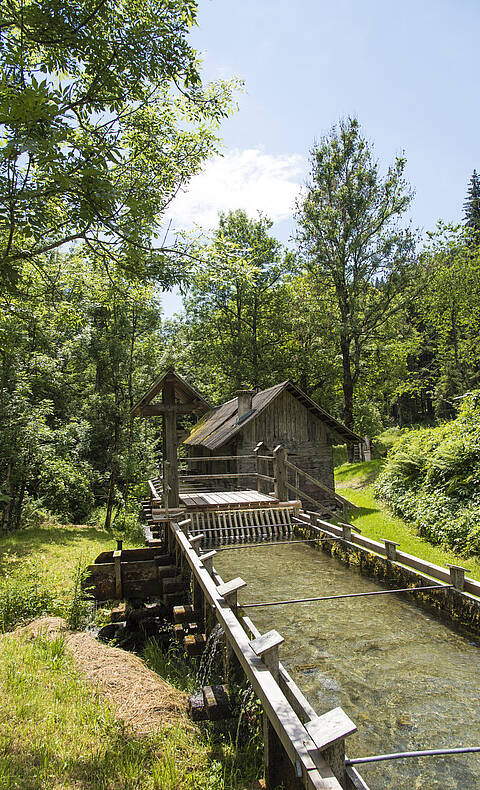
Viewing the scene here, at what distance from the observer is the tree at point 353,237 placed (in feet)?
86.1

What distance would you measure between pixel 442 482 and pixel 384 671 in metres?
8.76

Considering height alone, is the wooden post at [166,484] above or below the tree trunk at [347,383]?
below

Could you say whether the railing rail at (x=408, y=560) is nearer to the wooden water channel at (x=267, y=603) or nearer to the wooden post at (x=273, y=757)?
the wooden water channel at (x=267, y=603)

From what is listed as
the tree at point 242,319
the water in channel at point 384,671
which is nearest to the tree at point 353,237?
the tree at point 242,319

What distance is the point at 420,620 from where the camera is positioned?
7020 millimetres

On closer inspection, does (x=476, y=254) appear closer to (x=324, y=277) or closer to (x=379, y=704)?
(x=324, y=277)

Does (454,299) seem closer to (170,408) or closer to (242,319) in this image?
(242,319)

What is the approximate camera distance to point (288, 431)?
835 inches

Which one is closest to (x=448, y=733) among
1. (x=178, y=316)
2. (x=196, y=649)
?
(x=196, y=649)

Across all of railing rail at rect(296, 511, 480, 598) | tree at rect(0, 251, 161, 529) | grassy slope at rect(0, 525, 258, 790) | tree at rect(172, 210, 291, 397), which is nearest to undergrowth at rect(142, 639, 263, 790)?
grassy slope at rect(0, 525, 258, 790)

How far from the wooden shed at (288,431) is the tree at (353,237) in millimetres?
6256

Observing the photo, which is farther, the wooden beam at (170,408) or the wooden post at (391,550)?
the wooden beam at (170,408)

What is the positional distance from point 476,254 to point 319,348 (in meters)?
10.8

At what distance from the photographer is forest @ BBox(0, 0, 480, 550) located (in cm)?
609
